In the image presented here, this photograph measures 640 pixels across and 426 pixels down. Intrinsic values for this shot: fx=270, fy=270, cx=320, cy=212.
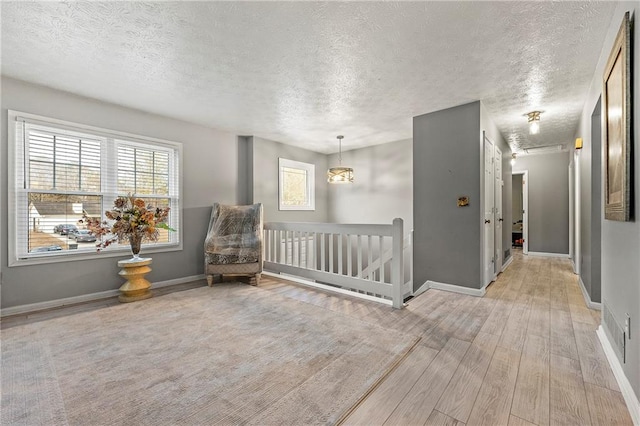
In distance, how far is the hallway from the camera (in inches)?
54.5

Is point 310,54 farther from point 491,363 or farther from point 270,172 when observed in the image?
point 270,172

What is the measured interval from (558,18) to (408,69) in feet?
3.51

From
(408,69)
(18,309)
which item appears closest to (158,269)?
(18,309)

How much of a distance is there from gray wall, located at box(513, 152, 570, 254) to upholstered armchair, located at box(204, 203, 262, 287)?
6.18 m

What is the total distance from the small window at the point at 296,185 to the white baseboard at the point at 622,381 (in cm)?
453

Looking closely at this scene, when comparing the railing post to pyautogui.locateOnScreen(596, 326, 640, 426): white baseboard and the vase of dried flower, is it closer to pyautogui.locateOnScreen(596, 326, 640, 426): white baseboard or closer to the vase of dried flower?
pyautogui.locateOnScreen(596, 326, 640, 426): white baseboard

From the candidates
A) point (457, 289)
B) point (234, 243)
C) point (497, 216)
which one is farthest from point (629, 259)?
point (234, 243)

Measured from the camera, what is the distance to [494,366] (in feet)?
5.92

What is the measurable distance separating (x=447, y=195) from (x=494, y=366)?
223cm

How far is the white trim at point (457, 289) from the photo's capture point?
10.8ft

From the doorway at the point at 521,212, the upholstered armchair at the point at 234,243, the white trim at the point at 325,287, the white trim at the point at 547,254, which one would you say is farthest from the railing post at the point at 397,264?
the white trim at the point at 547,254

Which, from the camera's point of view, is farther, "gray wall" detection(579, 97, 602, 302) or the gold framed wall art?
"gray wall" detection(579, 97, 602, 302)

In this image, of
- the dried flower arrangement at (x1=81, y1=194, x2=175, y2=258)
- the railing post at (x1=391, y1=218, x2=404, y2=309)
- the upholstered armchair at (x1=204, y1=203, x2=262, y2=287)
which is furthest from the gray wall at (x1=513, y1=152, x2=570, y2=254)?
the dried flower arrangement at (x1=81, y1=194, x2=175, y2=258)

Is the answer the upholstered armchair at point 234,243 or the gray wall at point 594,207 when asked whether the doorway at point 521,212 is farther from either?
the upholstered armchair at point 234,243
